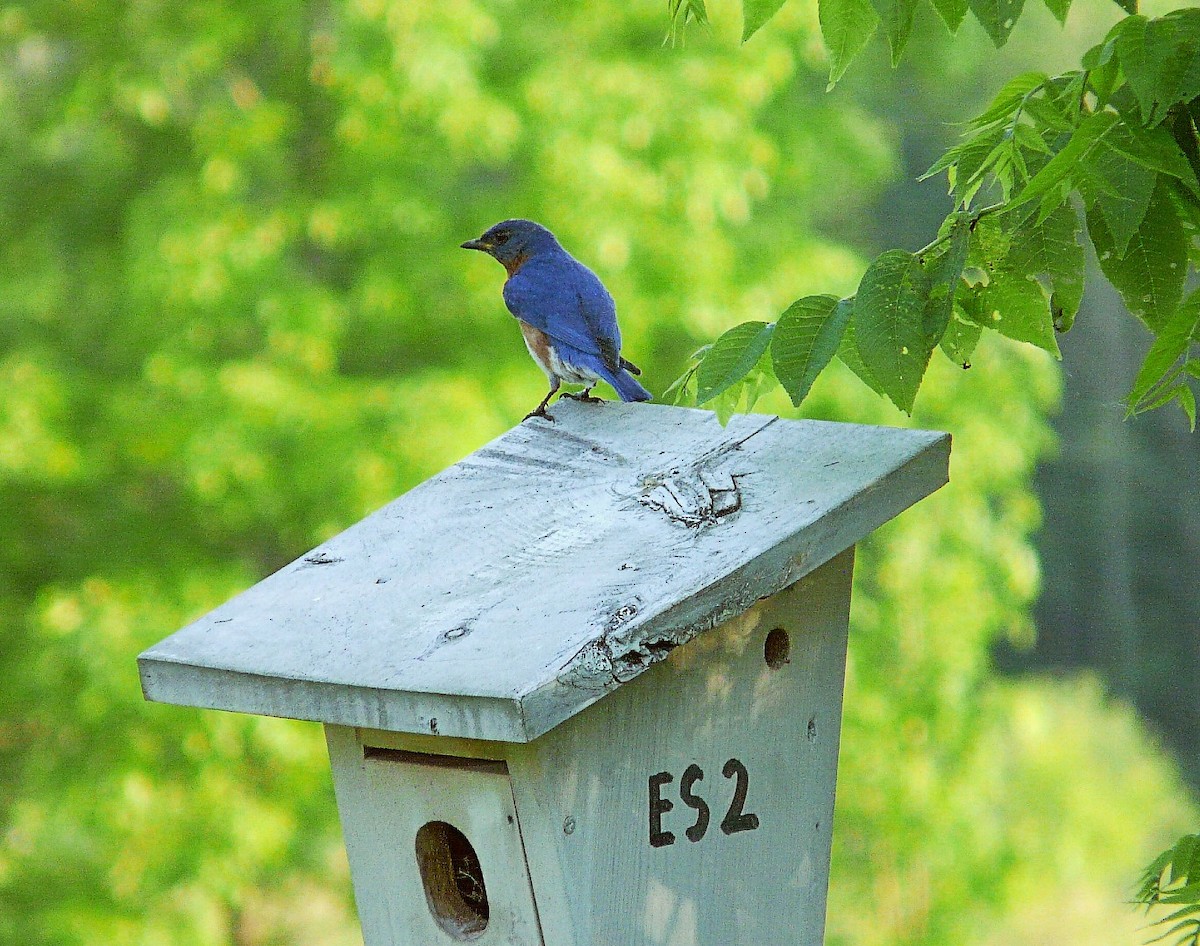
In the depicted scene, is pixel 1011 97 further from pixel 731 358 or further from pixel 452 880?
pixel 452 880

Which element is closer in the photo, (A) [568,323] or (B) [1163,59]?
(B) [1163,59]

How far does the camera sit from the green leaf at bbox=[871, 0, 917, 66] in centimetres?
116

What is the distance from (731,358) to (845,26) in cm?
32

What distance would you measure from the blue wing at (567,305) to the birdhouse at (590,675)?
1.56ft

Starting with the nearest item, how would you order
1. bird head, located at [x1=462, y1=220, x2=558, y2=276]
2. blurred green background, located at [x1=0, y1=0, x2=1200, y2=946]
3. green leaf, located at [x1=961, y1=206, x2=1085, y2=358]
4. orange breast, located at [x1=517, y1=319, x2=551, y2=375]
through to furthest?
1. green leaf, located at [x1=961, y1=206, x2=1085, y2=358]
2. orange breast, located at [x1=517, y1=319, x2=551, y2=375]
3. bird head, located at [x1=462, y1=220, x2=558, y2=276]
4. blurred green background, located at [x1=0, y1=0, x2=1200, y2=946]

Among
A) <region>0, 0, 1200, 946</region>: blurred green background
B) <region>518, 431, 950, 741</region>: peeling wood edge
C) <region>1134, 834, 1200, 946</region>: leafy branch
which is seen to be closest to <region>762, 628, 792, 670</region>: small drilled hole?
<region>518, 431, 950, 741</region>: peeling wood edge

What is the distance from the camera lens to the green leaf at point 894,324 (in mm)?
1204

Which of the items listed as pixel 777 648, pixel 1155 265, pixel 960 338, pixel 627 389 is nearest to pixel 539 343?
pixel 627 389

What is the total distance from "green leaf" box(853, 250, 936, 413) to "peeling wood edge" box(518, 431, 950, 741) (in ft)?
0.97

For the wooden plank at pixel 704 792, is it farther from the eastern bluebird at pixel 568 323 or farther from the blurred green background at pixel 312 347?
the blurred green background at pixel 312 347

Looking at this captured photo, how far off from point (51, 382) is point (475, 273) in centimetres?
181

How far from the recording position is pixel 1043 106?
120cm

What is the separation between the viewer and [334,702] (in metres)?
1.44

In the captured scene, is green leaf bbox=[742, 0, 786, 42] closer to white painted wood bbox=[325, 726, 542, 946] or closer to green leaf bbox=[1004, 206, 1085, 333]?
green leaf bbox=[1004, 206, 1085, 333]
